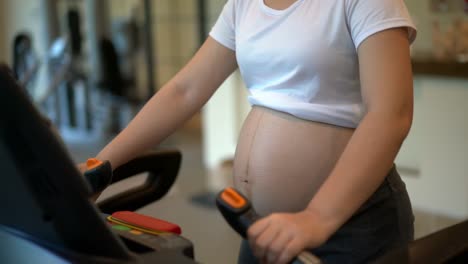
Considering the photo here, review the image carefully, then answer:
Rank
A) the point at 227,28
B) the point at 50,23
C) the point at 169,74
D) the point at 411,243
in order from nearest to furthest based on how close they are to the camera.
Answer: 1. the point at 411,243
2. the point at 227,28
3. the point at 50,23
4. the point at 169,74

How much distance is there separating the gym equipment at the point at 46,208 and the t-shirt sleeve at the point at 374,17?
347 mm

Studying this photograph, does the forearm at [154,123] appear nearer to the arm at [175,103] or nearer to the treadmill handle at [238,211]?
the arm at [175,103]

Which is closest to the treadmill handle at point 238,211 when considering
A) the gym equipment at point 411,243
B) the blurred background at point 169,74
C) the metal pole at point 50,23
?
the gym equipment at point 411,243

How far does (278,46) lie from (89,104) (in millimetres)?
4598

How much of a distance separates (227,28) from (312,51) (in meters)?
0.22

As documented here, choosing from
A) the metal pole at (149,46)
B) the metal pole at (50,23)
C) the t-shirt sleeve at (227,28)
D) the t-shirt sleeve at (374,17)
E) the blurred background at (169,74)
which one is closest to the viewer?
the t-shirt sleeve at (374,17)

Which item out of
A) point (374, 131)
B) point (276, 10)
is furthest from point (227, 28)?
point (374, 131)

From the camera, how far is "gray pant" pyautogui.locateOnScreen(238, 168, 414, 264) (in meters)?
0.90

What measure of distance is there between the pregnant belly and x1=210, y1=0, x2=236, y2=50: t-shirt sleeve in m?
0.14

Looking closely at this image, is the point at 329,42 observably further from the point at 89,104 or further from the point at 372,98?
the point at 89,104

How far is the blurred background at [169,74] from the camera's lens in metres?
2.79

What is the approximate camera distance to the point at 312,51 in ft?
2.78

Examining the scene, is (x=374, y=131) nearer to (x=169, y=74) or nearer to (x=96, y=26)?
(x=96, y=26)

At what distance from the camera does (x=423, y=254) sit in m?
0.75
